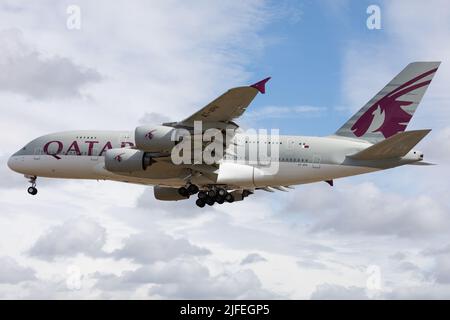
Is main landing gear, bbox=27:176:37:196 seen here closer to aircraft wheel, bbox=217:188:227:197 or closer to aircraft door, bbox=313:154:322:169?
aircraft wheel, bbox=217:188:227:197

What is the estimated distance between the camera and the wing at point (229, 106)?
38781 mm

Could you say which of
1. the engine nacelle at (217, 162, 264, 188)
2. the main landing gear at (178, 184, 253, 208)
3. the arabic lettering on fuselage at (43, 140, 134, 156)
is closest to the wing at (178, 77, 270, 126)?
the engine nacelle at (217, 162, 264, 188)

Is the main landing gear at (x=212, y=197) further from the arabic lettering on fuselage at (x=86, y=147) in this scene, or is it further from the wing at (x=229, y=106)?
the wing at (x=229, y=106)

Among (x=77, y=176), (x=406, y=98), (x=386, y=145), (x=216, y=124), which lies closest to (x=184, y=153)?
(x=216, y=124)

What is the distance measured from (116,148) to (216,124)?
8.38m

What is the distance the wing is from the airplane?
0.20m

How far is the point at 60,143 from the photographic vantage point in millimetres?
50875

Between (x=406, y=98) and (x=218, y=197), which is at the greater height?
(x=406, y=98)

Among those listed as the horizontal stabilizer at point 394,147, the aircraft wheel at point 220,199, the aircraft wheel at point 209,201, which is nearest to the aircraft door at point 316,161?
the horizontal stabilizer at point 394,147

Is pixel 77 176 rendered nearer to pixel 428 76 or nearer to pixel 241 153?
pixel 241 153

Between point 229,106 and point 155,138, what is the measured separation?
5.17m

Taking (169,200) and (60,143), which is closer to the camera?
(60,143)

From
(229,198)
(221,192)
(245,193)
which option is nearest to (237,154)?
(221,192)

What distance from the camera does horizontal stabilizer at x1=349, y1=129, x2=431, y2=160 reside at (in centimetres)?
4394
